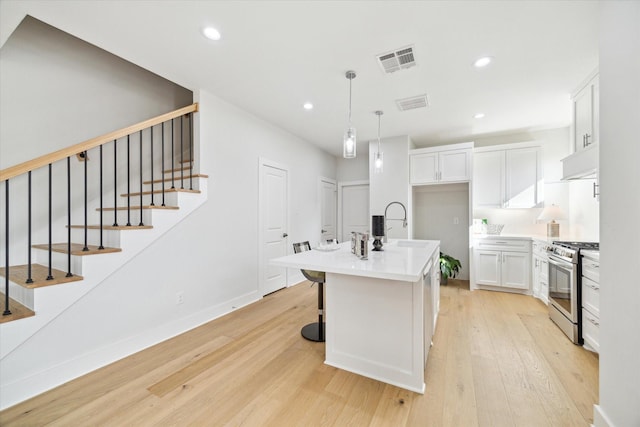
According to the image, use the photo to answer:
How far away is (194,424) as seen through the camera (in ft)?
5.13

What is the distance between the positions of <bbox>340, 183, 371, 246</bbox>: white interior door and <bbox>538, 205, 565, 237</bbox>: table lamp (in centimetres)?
302

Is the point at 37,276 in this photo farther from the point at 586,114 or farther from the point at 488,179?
the point at 488,179

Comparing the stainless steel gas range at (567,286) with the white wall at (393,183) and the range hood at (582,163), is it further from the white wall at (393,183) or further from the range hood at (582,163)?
the white wall at (393,183)

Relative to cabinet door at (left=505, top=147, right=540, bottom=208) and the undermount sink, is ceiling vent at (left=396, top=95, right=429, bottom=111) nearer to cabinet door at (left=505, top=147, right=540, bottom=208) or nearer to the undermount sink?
the undermount sink

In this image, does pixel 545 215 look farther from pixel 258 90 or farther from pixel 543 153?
pixel 258 90

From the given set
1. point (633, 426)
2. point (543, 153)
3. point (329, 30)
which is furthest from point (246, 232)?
point (543, 153)

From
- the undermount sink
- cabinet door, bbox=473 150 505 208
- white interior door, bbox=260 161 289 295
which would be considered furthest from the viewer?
cabinet door, bbox=473 150 505 208

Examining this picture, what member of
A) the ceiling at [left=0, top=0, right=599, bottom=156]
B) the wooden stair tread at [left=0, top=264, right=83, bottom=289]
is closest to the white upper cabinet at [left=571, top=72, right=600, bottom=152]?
the ceiling at [left=0, top=0, right=599, bottom=156]

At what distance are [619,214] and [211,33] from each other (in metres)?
2.93

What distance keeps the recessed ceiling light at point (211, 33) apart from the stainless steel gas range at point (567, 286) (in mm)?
3871

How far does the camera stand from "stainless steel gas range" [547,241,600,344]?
2527mm

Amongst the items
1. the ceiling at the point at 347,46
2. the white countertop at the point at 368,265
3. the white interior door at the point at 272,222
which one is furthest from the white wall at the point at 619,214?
the white interior door at the point at 272,222

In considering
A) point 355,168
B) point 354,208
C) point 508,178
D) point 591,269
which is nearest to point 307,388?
point 591,269

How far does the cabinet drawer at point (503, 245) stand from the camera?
4044 mm
